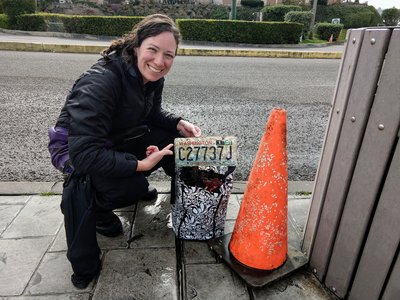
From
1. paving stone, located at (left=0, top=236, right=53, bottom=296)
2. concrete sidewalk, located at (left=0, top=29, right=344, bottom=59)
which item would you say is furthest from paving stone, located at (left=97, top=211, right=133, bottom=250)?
concrete sidewalk, located at (left=0, top=29, right=344, bottom=59)

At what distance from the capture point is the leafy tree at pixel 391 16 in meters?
32.9

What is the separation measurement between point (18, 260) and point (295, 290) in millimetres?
1698

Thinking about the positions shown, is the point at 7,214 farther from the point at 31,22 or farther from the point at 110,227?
the point at 31,22

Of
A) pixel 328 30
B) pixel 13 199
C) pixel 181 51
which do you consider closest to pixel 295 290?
pixel 13 199

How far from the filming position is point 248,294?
5.98 ft

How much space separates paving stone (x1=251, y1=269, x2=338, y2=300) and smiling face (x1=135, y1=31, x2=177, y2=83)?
4.64 ft

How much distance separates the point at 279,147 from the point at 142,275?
43.6 inches

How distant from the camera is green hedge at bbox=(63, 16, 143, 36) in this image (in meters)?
16.8

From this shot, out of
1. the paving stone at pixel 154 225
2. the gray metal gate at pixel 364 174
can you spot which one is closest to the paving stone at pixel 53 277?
the paving stone at pixel 154 225

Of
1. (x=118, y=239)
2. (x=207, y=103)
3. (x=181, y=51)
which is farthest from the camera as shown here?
(x=181, y=51)

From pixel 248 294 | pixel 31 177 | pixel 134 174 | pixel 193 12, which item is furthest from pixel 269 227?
pixel 193 12

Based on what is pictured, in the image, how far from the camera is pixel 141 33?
1916mm

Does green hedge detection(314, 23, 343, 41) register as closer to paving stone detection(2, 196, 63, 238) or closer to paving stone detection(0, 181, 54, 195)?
paving stone detection(0, 181, 54, 195)

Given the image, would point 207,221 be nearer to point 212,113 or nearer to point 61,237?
point 61,237
